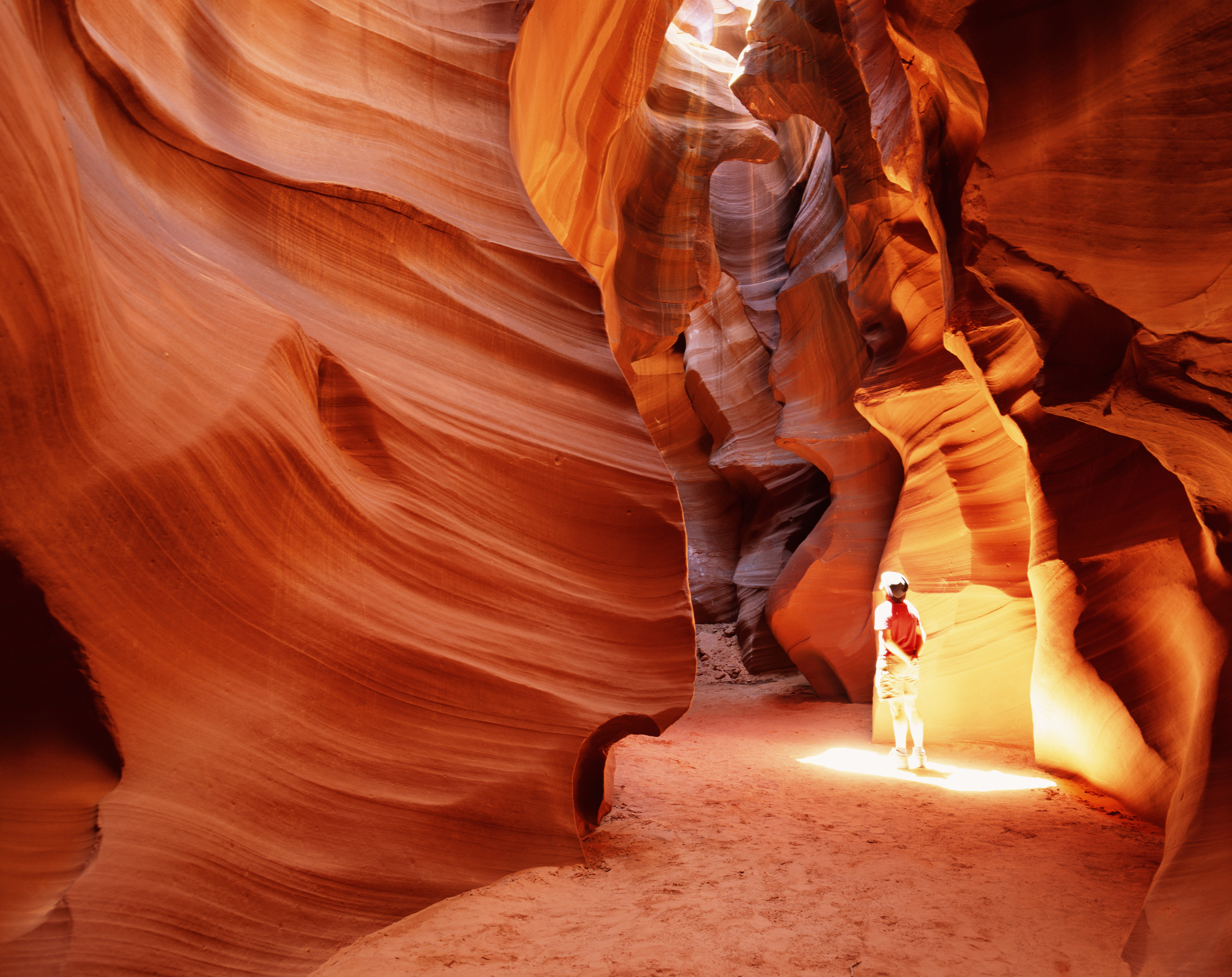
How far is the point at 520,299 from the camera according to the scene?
5004 millimetres

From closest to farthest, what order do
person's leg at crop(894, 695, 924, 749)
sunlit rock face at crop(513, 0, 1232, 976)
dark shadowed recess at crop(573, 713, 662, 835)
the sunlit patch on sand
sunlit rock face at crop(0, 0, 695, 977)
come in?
sunlit rock face at crop(0, 0, 695, 977)
sunlit rock face at crop(513, 0, 1232, 976)
dark shadowed recess at crop(573, 713, 662, 835)
the sunlit patch on sand
person's leg at crop(894, 695, 924, 749)

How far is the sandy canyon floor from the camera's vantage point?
9.93ft

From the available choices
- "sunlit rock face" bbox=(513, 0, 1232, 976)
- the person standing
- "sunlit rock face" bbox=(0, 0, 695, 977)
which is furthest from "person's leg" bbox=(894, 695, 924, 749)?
"sunlit rock face" bbox=(0, 0, 695, 977)

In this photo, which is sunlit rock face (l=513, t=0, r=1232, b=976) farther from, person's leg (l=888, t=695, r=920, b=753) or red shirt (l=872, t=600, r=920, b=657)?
red shirt (l=872, t=600, r=920, b=657)

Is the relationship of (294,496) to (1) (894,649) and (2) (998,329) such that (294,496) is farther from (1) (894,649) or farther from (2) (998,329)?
(2) (998,329)

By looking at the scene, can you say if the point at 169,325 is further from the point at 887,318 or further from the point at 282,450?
the point at 887,318

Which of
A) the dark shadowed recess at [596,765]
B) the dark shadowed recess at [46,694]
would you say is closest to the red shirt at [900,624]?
the dark shadowed recess at [596,765]

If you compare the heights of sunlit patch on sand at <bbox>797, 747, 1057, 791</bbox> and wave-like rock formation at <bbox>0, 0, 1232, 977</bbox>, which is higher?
wave-like rock formation at <bbox>0, 0, 1232, 977</bbox>

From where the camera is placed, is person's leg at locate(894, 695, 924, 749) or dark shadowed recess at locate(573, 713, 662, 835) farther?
person's leg at locate(894, 695, 924, 749)

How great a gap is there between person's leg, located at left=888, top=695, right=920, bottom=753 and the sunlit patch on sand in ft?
0.69

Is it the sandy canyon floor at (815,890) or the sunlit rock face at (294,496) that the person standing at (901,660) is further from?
the sunlit rock face at (294,496)

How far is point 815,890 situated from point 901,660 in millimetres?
3290

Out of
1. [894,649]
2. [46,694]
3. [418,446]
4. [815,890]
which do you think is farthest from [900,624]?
[46,694]

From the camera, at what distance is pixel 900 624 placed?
22.1ft
